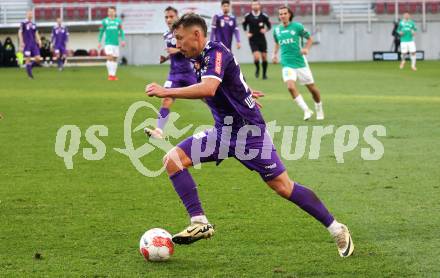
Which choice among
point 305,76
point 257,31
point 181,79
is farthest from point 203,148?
point 257,31

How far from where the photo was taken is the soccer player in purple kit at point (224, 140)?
6949mm

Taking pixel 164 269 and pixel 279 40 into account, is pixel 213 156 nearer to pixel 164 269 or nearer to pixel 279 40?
pixel 164 269

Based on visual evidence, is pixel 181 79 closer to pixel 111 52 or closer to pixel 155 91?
pixel 155 91

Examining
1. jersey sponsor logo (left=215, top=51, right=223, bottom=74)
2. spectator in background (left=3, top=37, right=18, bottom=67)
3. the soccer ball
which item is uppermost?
jersey sponsor logo (left=215, top=51, right=223, bottom=74)

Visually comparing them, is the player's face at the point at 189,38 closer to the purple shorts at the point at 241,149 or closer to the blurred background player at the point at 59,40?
the purple shorts at the point at 241,149

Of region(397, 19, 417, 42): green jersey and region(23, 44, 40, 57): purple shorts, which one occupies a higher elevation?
region(397, 19, 417, 42): green jersey

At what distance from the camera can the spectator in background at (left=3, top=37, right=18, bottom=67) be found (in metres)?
47.3

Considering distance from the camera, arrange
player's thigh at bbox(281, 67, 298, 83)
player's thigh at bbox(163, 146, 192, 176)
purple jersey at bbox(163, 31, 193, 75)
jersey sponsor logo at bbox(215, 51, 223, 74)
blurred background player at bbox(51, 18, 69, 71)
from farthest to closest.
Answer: blurred background player at bbox(51, 18, 69, 71) < player's thigh at bbox(281, 67, 298, 83) < purple jersey at bbox(163, 31, 193, 75) < player's thigh at bbox(163, 146, 192, 176) < jersey sponsor logo at bbox(215, 51, 223, 74)

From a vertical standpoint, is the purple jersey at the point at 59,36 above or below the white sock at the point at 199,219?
below

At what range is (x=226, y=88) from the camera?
23.5ft

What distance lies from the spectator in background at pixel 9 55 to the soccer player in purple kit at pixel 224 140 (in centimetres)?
4104

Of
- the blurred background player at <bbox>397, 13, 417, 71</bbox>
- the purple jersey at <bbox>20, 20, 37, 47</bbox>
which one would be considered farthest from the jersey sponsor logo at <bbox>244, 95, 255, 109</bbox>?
the purple jersey at <bbox>20, 20, 37, 47</bbox>

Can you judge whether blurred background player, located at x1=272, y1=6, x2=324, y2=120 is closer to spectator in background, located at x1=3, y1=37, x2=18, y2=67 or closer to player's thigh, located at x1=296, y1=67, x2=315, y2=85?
player's thigh, located at x1=296, y1=67, x2=315, y2=85

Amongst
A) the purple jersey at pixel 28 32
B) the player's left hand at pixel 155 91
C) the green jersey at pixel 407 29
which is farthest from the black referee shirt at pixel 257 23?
the player's left hand at pixel 155 91
